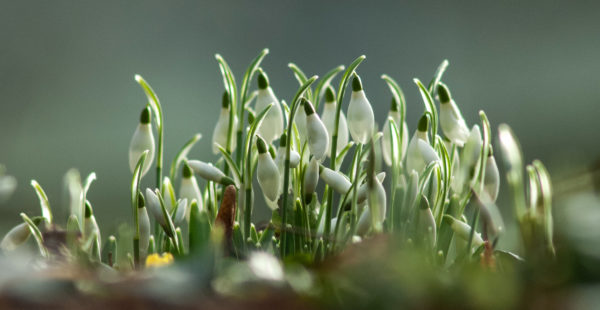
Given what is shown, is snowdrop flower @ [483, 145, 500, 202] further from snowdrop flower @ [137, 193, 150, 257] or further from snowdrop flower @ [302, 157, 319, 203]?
snowdrop flower @ [137, 193, 150, 257]

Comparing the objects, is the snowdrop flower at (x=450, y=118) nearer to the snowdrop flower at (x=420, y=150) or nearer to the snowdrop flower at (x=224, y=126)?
the snowdrop flower at (x=420, y=150)

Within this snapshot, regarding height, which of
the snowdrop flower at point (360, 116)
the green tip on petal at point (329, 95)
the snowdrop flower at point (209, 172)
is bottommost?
the snowdrop flower at point (209, 172)

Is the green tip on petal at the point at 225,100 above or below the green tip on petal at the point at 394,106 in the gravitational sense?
above

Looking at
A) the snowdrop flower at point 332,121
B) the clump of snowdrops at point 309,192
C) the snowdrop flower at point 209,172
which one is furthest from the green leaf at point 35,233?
the snowdrop flower at point 332,121

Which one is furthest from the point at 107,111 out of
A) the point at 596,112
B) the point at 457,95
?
the point at 596,112

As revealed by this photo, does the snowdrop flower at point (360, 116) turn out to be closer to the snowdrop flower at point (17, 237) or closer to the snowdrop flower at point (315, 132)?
the snowdrop flower at point (315, 132)

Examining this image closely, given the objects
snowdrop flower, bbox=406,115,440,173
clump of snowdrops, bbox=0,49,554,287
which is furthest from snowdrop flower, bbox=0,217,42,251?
snowdrop flower, bbox=406,115,440,173

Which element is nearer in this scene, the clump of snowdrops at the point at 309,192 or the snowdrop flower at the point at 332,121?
the clump of snowdrops at the point at 309,192
